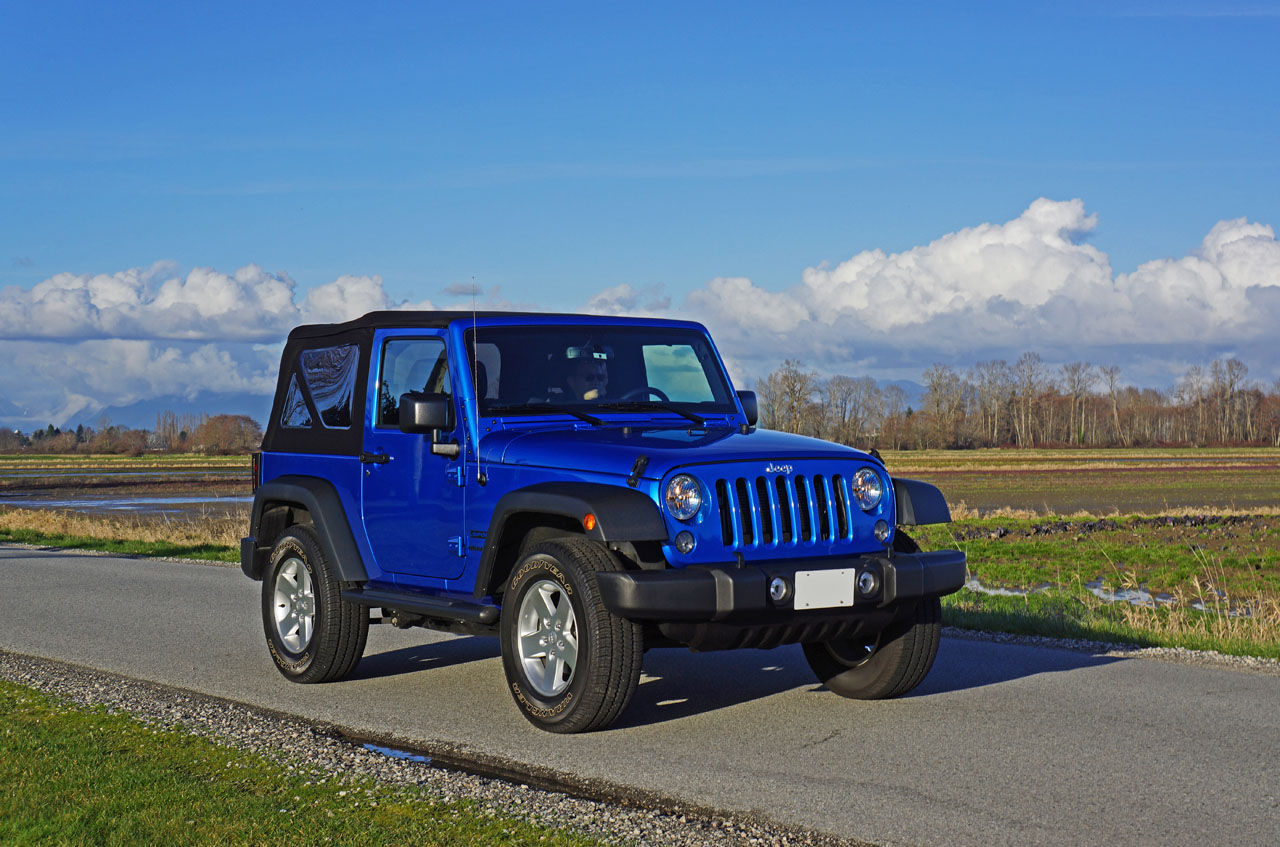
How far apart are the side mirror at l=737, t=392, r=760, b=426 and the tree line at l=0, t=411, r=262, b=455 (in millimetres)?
126426

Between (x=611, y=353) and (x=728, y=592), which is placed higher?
(x=611, y=353)

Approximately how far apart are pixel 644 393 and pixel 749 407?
2.49 ft

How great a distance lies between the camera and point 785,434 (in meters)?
7.61

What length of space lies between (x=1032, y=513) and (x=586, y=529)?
29676 millimetres

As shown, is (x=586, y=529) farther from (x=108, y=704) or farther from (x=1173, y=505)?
(x=1173, y=505)

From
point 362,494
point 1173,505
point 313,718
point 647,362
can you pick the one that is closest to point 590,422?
point 647,362

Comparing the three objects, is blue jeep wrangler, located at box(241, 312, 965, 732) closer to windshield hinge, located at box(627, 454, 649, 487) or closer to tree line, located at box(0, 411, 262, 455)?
windshield hinge, located at box(627, 454, 649, 487)

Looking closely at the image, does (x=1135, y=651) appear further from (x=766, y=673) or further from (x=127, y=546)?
(x=127, y=546)

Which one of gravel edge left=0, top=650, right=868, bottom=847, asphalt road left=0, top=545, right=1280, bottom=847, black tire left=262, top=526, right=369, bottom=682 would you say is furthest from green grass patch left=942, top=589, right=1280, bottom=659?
gravel edge left=0, top=650, right=868, bottom=847

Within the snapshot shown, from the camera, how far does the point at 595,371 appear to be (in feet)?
25.7

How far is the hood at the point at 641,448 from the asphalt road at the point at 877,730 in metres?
1.40

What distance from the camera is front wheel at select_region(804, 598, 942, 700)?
7.20 m

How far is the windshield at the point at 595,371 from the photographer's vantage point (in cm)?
755

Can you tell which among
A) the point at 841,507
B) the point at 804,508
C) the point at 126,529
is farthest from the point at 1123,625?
the point at 126,529
